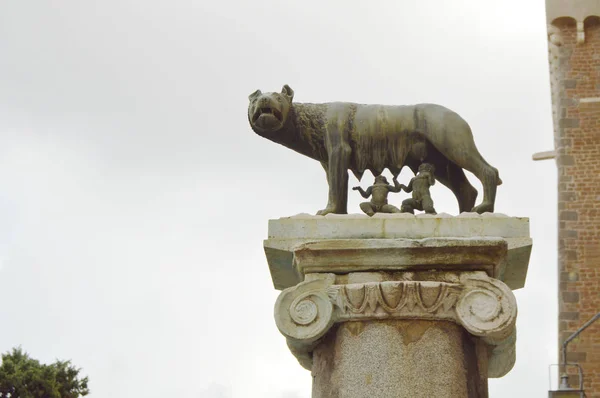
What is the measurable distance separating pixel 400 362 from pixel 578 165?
88.2 feet

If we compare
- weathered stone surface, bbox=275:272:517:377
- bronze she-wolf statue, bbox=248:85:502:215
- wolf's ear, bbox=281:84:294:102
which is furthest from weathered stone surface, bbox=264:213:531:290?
wolf's ear, bbox=281:84:294:102

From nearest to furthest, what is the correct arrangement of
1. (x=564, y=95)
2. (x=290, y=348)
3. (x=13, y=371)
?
(x=290, y=348) < (x=13, y=371) < (x=564, y=95)

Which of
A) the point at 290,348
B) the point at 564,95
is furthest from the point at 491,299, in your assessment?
the point at 564,95

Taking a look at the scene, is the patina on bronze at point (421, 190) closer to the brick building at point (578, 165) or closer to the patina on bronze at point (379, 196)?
the patina on bronze at point (379, 196)

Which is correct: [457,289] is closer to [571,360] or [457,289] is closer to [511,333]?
[511,333]

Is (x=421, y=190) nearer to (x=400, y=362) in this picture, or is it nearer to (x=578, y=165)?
(x=400, y=362)

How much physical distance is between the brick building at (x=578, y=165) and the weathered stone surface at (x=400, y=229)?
23.8 m

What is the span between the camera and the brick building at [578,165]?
29.4 metres

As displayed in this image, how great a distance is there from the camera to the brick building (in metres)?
29.4

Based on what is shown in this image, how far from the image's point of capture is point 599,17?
32531 mm

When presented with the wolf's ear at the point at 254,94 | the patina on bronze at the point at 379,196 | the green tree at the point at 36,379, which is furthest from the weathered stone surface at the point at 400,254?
the green tree at the point at 36,379

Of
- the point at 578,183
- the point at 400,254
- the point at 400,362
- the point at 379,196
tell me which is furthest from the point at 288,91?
the point at 578,183

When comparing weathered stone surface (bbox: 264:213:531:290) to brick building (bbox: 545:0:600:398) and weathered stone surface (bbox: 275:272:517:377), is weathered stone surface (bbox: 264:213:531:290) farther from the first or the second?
brick building (bbox: 545:0:600:398)

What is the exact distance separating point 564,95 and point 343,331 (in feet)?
89.9
